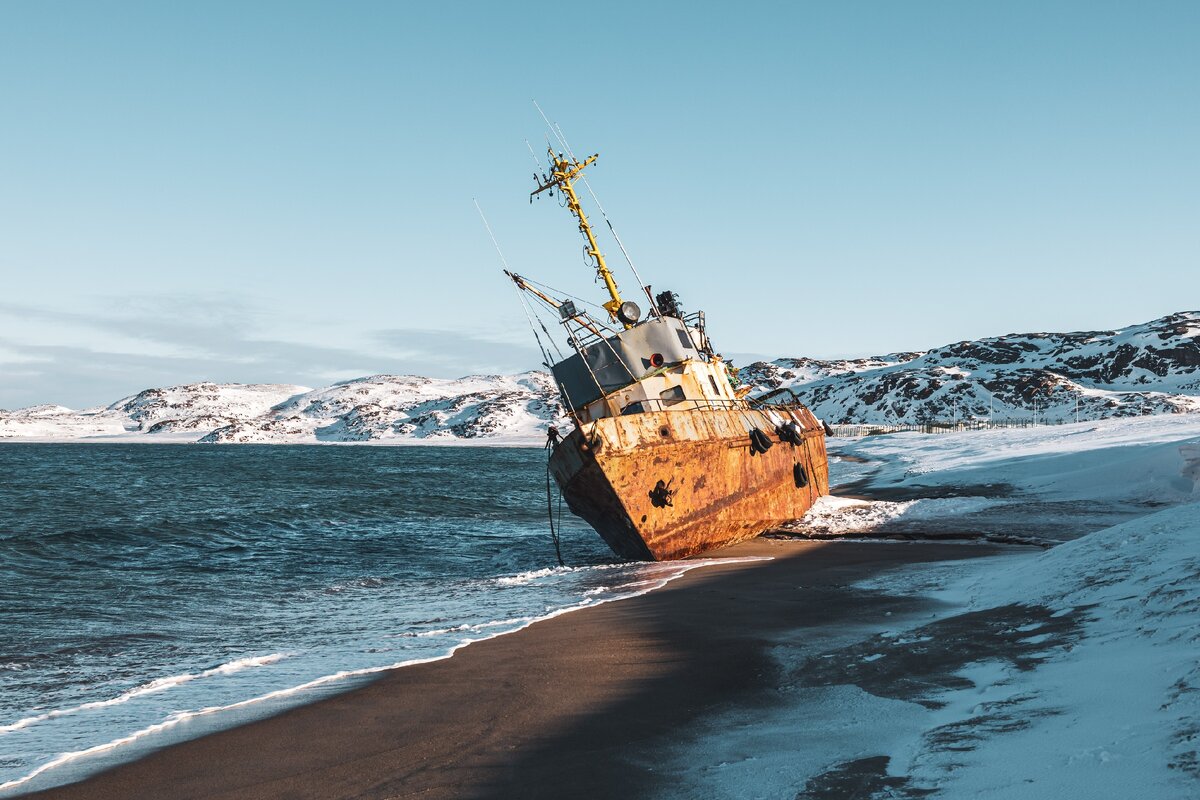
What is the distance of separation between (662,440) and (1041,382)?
126143 mm

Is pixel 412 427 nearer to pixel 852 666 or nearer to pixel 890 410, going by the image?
pixel 890 410

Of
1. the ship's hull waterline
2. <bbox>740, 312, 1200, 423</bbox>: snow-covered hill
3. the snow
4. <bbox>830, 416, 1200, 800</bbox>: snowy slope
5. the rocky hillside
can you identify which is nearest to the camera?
<bbox>830, 416, 1200, 800</bbox>: snowy slope

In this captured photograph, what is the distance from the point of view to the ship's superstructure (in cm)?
1708

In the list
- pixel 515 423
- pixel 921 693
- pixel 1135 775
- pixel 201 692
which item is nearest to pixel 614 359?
pixel 201 692

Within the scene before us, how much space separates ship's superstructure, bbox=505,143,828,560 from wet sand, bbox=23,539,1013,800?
5.88 meters

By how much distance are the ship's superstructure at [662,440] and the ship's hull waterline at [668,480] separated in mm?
27

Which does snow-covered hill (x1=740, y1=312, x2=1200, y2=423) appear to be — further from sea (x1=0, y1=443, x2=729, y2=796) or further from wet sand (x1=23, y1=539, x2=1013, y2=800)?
wet sand (x1=23, y1=539, x2=1013, y2=800)

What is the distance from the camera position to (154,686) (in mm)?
8852

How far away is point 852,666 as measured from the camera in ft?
24.6

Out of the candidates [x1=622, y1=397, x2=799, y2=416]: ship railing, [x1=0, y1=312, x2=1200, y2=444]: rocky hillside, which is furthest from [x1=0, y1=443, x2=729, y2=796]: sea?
[x1=0, y1=312, x2=1200, y2=444]: rocky hillside

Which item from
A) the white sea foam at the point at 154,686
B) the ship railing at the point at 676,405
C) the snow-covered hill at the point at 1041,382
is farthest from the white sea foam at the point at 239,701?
the snow-covered hill at the point at 1041,382

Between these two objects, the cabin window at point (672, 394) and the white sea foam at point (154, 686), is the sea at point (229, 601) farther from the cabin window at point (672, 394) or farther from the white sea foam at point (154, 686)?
the cabin window at point (672, 394)

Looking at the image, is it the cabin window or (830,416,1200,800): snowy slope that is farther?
the cabin window

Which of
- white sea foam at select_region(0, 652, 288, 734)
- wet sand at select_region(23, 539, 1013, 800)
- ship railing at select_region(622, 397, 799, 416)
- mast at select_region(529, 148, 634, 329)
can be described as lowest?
wet sand at select_region(23, 539, 1013, 800)
